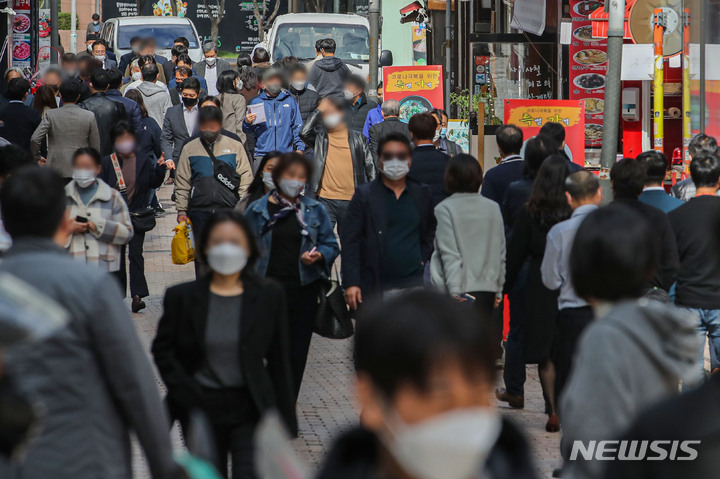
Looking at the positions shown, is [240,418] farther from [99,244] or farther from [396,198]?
[99,244]

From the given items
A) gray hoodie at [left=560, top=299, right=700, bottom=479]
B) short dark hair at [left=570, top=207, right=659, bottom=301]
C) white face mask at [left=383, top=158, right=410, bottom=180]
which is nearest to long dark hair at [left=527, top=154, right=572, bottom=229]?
white face mask at [left=383, top=158, right=410, bottom=180]

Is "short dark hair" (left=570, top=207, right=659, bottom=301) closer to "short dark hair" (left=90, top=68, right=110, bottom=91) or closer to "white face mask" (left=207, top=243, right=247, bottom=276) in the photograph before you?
"white face mask" (left=207, top=243, right=247, bottom=276)

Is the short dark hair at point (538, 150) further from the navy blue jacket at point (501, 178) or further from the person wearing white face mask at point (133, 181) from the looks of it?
the person wearing white face mask at point (133, 181)

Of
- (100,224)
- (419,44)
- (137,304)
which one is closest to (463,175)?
(100,224)

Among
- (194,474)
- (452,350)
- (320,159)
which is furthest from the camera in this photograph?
(320,159)

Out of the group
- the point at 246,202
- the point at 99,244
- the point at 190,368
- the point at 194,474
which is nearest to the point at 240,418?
the point at 190,368

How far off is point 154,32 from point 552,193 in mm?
21323

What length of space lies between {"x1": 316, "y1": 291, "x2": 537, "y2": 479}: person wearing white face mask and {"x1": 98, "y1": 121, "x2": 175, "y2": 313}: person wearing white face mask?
8867mm

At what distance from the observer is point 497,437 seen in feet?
7.30

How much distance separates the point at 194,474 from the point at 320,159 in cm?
686

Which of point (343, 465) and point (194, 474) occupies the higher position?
point (343, 465)

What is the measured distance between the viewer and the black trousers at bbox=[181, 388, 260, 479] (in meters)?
4.82

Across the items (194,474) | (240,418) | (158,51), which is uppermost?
(158,51)

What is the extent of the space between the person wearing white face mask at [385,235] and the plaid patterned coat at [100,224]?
1.96 meters
